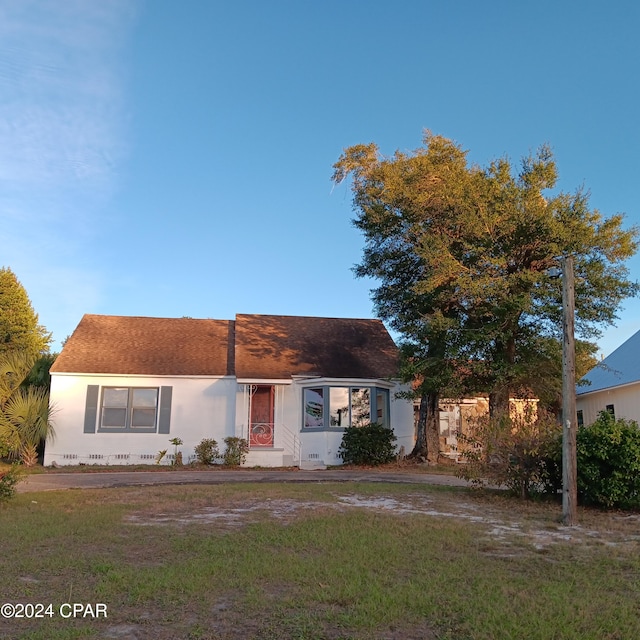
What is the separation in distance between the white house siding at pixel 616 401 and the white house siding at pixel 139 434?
42.7 ft

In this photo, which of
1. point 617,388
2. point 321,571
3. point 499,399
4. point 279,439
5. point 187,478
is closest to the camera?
point 321,571

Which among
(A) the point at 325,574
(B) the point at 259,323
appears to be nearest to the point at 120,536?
(A) the point at 325,574

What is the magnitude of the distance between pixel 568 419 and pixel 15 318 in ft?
88.2

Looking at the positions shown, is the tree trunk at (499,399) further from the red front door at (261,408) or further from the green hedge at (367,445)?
the red front door at (261,408)

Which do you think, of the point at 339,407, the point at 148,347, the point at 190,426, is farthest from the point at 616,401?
the point at 148,347

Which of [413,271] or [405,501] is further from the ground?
[413,271]

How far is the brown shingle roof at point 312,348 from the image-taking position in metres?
21.0

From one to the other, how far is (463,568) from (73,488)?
9731 mm

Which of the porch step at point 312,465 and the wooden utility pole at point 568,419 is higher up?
the wooden utility pole at point 568,419

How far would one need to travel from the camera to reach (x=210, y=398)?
2077 cm

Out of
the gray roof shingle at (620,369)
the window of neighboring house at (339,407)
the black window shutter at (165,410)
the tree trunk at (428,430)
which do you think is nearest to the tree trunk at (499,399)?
the tree trunk at (428,430)

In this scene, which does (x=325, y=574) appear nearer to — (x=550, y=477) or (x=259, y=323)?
(x=550, y=477)

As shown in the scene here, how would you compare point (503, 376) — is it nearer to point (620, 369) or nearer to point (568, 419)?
point (620, 369)

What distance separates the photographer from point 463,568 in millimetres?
6012
